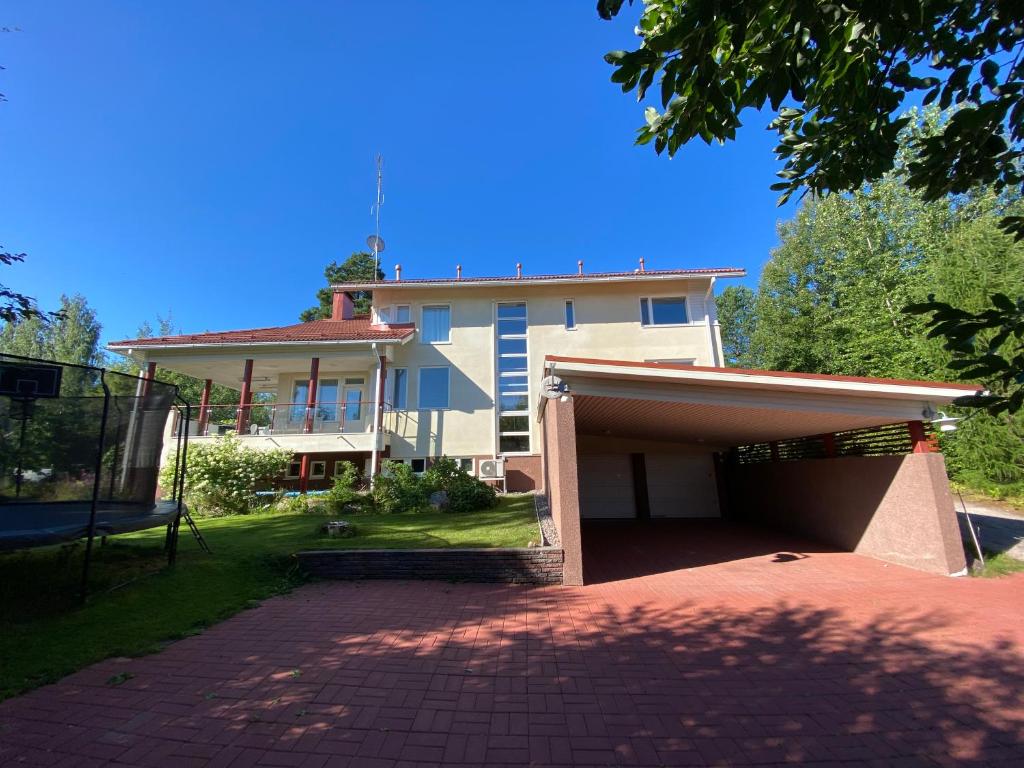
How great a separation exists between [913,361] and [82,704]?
23.2m

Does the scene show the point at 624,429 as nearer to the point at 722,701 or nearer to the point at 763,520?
the point at 763,520

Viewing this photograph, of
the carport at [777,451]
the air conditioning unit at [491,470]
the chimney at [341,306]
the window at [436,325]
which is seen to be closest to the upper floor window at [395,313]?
the window at [436,325]

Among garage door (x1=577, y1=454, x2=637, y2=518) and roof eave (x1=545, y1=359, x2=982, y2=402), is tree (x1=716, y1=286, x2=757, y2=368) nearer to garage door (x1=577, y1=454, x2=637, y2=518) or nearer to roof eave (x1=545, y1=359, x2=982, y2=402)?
garage door (x1=577, y1=454, x2=637, y2=518)

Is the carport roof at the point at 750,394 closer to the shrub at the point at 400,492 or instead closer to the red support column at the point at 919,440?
the red support column at the point at 919,440

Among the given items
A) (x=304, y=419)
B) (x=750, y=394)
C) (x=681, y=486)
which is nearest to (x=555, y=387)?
(x=750, y=394)

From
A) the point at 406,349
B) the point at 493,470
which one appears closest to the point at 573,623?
the point at 493,470

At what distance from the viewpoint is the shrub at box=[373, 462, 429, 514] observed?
454 inches

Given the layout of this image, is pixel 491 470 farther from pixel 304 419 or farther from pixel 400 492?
pixel 304 419

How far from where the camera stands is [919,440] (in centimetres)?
721

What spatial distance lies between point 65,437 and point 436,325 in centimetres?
1207

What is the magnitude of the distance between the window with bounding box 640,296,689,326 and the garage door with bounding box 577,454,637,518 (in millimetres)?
5638

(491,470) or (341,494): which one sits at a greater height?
(491,470)

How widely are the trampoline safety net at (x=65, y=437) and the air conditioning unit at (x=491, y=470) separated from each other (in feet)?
32.1

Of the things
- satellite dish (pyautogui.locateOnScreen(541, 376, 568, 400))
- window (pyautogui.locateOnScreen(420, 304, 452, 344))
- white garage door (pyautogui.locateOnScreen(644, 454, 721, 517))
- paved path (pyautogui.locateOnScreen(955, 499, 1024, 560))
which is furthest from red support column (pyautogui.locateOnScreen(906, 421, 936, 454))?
window (pyautogui.locateOnScreen(420, 304, 452, 344))
